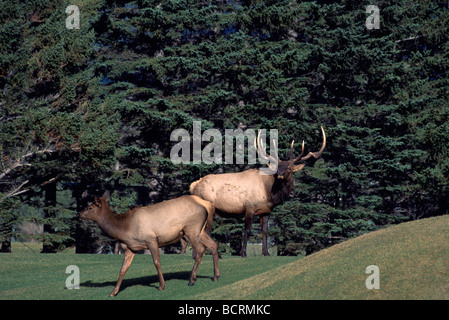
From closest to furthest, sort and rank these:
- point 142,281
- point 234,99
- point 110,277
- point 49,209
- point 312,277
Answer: point 312,277 < point 142,281 < point 110,277 < point 49,209 < point 234,99

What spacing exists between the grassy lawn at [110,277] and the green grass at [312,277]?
0.02 metres

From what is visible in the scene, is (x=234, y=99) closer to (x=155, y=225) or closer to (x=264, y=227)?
(x=264, y=227)

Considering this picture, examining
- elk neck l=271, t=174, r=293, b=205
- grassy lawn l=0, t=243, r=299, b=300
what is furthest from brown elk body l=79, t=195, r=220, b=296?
elk neck l=271, t=174, r=293, b=205

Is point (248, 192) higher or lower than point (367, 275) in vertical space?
higher

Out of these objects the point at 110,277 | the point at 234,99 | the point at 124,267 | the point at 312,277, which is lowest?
the point at 110,277

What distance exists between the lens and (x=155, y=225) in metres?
12.8

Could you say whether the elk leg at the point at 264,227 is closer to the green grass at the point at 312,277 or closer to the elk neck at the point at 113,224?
the green grass at the point at 312,277

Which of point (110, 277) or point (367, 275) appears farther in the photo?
point (110, 277)

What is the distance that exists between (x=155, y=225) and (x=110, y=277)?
13.8ft

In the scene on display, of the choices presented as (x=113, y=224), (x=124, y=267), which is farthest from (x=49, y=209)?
(x=124, y=267)

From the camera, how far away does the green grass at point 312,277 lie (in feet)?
36.2

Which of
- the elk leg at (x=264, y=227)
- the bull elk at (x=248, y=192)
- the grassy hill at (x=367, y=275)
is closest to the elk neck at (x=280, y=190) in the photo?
the bull elk at (x=248, y=192)

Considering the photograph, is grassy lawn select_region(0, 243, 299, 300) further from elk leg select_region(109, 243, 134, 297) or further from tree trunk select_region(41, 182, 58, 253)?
tree trunk select_region(41, 182, 58, 253)
